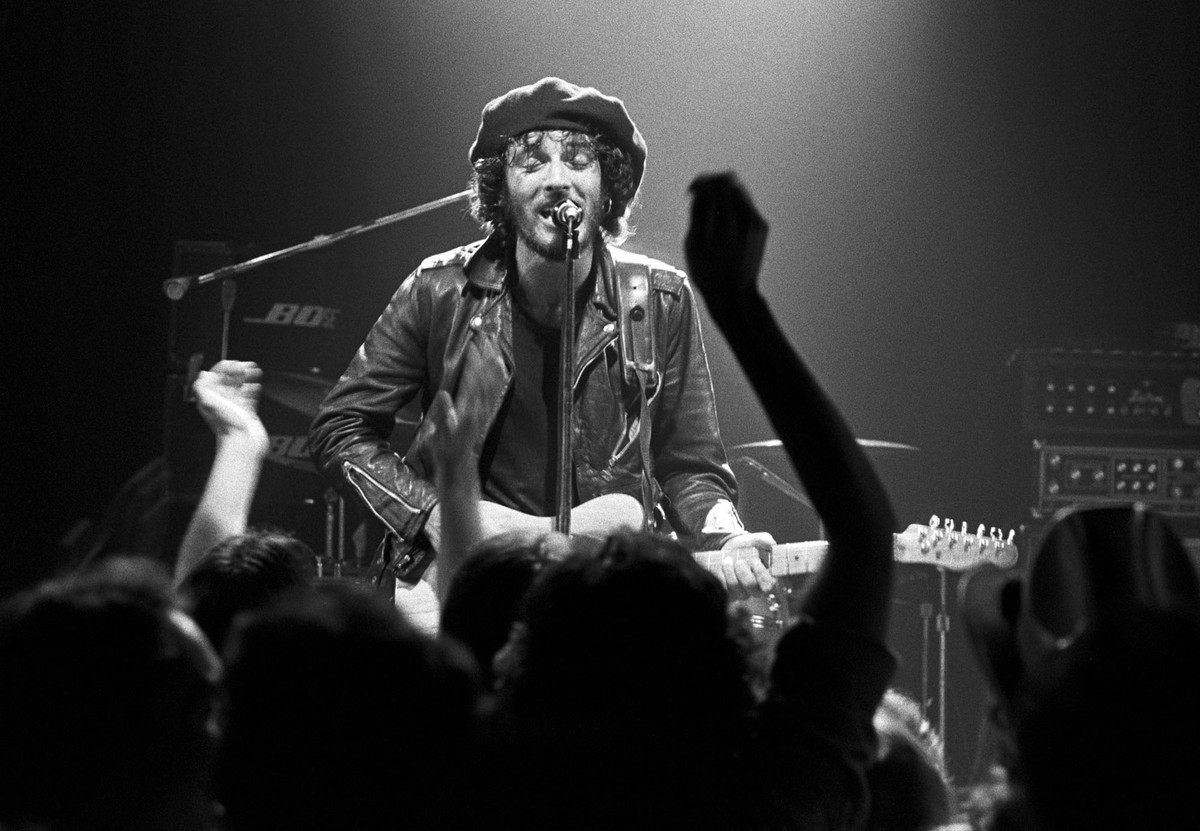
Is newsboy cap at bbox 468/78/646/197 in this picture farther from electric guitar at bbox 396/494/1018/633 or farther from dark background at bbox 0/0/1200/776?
dark background at bbox 0/0/1200/776

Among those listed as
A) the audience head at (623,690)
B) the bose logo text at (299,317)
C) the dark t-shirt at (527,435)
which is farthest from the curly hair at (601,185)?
the audience head at (623,690)

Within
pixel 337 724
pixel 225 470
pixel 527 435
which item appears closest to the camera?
pixel 337 724

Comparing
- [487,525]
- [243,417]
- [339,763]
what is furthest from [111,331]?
[339,763]

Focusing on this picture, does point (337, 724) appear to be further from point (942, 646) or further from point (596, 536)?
point (942, 646)

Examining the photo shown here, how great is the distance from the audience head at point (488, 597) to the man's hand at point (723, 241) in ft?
1.73

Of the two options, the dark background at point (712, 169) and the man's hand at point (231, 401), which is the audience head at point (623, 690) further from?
the dark background at point (712, 169)

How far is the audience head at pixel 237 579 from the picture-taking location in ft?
6.75

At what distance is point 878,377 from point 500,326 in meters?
3.12

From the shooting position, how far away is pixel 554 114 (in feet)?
14.6

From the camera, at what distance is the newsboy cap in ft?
14.6

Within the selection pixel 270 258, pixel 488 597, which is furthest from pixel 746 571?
pixel 270 258

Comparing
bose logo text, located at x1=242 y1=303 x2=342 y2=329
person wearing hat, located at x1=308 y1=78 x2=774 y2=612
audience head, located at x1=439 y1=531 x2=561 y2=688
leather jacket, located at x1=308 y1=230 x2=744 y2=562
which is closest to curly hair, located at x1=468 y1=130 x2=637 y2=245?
person wearing hat, located at x1=308 y1=78 x2=774 y2=612

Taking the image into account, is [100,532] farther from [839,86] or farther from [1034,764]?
[1034,764]

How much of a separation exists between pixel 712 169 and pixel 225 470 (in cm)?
449
